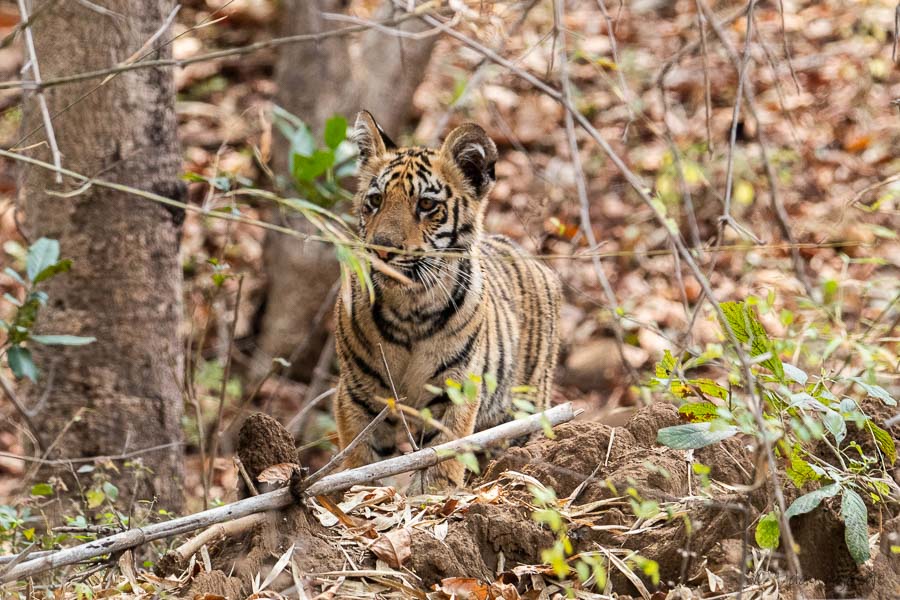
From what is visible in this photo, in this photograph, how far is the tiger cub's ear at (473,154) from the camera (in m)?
5.20

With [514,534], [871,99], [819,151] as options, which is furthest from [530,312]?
[871,99]

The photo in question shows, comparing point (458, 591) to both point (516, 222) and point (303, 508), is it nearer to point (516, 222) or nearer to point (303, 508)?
point (303, 508)

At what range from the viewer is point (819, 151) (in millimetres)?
10367

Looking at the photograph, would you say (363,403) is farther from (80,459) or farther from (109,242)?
(109,242)

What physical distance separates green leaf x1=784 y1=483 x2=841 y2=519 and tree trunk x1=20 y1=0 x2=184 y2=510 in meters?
3.21

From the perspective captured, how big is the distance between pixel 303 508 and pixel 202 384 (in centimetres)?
612

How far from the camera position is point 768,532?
3.07 m

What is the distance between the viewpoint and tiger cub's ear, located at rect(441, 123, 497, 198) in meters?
5.20

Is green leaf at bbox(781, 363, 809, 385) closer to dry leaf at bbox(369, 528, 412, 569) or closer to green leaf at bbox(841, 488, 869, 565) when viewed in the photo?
green leaf at bbox(841, 488, 869, 565)

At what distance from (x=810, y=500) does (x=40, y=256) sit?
342 cm

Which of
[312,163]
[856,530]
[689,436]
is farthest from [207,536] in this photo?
[312,163]

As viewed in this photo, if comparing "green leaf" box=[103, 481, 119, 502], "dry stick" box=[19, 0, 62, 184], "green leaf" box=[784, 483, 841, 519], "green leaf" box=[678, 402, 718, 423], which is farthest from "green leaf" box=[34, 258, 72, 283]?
"green leaf" box=[784, 483, 841, 519]

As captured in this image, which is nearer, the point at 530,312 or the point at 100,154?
the point at 100,154

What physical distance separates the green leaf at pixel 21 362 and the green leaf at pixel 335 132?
2.44 meters
